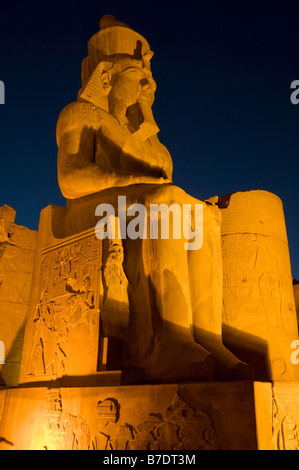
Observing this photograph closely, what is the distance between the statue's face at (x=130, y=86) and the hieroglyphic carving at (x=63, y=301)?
195 cm

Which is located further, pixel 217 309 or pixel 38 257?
pixel 38 257

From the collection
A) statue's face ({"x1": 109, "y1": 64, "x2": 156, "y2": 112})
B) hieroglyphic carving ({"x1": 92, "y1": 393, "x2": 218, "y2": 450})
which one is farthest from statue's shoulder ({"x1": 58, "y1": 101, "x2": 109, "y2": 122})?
hieroglyphic carving ({"x1": 92, "y1": 393, "x2": 218, "y2": 450})

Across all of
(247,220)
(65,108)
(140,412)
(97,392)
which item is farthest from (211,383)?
(65,108)

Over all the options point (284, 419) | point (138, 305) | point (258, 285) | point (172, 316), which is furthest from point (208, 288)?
point (258, 285)

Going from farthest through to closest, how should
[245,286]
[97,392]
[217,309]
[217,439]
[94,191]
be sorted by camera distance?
[245,286] → [94,191] → [217,309] → [97,392] → [217,439]

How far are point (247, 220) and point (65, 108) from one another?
7.64ft

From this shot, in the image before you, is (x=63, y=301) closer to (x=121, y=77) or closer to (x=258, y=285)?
(x=258, y=285)

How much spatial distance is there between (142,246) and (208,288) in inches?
24.3

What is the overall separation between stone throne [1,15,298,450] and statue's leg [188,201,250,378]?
11mm

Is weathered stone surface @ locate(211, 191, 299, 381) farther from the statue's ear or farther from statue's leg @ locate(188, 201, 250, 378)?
the statue's ear

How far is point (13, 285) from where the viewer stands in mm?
5348

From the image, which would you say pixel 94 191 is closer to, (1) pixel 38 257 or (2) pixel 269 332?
(1) pixel 38 257

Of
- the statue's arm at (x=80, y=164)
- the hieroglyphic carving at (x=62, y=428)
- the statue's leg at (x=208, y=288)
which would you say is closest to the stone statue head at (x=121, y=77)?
the statue's arm at (x=80, y=164)
